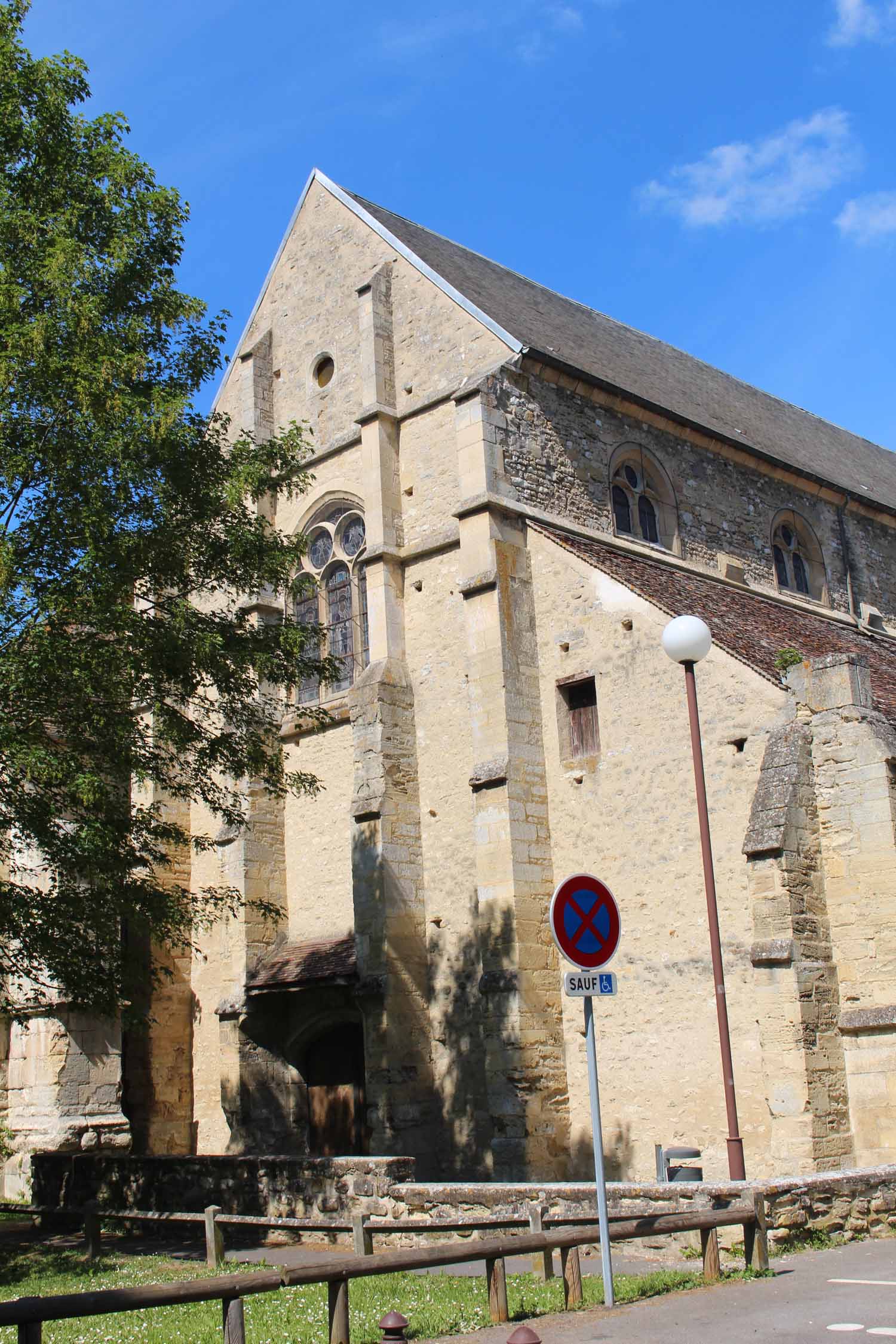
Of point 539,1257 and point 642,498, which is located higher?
point 642,498

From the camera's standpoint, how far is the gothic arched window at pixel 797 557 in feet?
71.5

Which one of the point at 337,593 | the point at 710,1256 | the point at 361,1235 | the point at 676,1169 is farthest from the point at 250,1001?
the point at 710,1256

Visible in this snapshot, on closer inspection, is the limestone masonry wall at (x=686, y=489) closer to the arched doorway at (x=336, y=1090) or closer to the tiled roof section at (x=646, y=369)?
the tiled roof section at (x=646, y=369)

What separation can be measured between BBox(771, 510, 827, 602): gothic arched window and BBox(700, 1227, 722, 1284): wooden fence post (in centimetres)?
1467

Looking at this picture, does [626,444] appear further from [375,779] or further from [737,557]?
[375,779]

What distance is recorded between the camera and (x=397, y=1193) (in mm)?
11445

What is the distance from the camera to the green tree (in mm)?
11367

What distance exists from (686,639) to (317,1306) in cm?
585

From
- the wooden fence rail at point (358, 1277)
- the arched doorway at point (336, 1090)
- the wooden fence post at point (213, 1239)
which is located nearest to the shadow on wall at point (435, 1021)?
the arched doorway at point (336, 1090)

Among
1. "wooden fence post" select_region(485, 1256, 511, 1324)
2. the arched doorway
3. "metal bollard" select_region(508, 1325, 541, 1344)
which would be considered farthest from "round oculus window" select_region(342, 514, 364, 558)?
"metal bollard" select_region(508, 1325, 541, 1344)

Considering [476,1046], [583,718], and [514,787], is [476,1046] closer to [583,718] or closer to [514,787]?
[514,787]

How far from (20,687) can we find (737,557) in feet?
42.1

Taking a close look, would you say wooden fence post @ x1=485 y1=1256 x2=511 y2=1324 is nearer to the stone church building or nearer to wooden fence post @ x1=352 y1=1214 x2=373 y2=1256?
wooden fence post @ x1=352 y1=1214 x2=373 y2=1256

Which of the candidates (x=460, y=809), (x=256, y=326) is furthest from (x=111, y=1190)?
(x=256, y=326)
